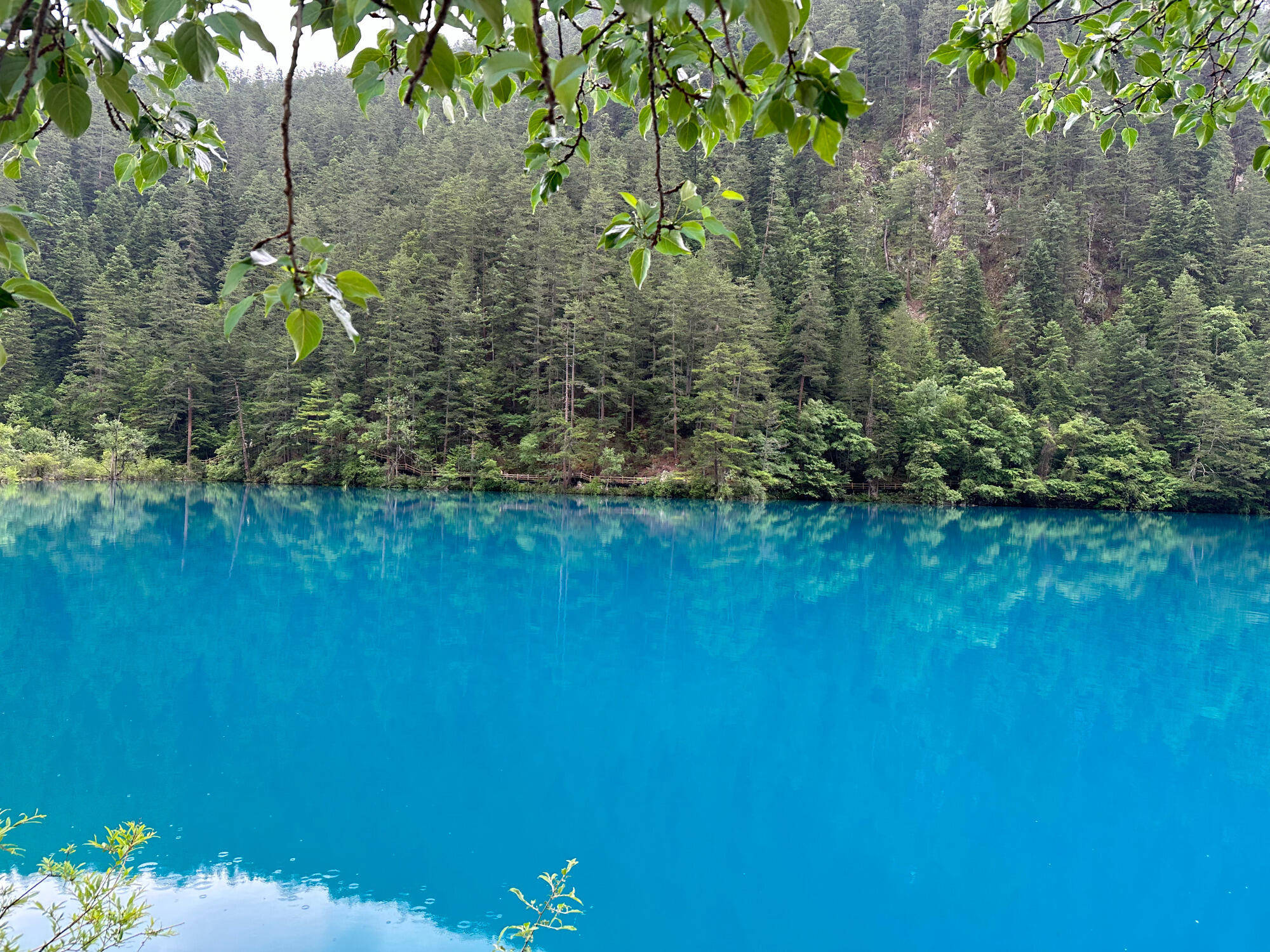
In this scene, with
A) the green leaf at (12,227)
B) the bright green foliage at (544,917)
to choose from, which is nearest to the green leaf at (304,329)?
the green leaf at (12,227)

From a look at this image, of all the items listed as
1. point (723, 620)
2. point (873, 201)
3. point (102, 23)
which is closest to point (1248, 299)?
point (873, 201)

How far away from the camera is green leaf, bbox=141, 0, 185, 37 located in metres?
0.70

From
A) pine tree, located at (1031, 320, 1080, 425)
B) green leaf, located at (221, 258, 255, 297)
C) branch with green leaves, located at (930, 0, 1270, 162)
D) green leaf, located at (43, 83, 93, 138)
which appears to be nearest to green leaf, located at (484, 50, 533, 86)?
green leaf, located at (221, 258, 255, 297)

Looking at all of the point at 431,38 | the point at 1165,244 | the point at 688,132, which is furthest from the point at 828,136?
the point at 1165,244

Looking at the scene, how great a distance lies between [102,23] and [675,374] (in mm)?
28230

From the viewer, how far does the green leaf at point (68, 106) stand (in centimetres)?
82

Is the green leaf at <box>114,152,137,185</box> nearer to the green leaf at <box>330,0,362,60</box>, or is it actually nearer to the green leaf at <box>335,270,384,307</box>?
the green leaf at <box>330,0,362,60</box>

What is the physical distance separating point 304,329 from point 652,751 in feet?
17.2

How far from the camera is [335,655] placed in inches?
299

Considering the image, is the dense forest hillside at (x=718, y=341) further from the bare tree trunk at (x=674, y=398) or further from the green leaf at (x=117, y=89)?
the green leaf at (x=117, y=89)

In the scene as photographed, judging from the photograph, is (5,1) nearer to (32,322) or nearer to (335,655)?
(335,655)

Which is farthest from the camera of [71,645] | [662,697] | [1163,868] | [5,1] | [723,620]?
[723,620]

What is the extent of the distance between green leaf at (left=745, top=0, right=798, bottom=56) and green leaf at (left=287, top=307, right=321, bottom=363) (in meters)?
0.52

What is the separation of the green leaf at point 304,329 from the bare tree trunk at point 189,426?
34349 millimetres
